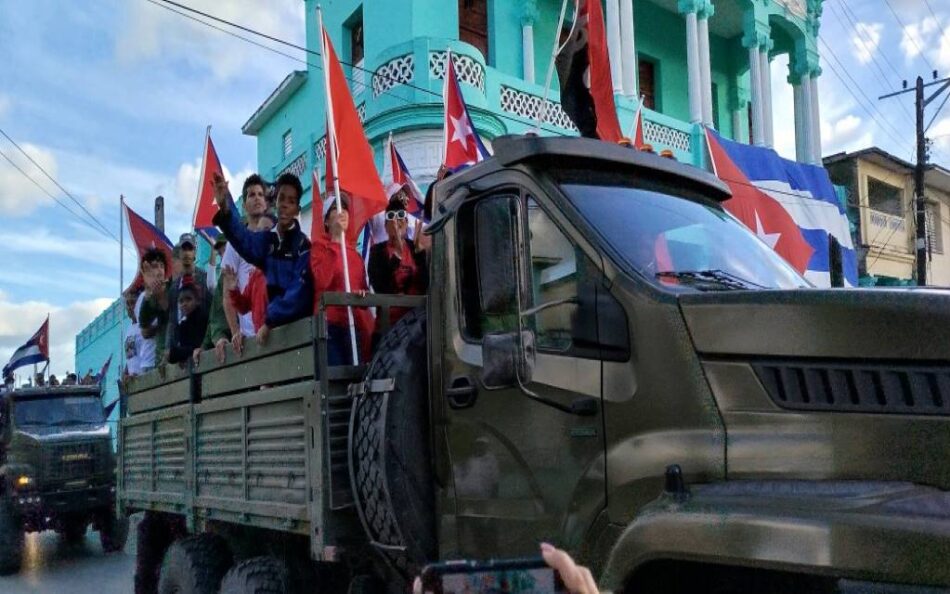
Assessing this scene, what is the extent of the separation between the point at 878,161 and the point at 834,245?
21045 millimetres

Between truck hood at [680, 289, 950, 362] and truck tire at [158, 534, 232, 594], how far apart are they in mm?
3487

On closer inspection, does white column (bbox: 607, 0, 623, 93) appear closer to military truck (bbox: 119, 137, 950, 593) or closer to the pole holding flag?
the pole holding flag

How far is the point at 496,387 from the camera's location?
10.7ft

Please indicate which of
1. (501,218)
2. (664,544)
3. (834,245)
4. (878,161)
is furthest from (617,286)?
(878,161)

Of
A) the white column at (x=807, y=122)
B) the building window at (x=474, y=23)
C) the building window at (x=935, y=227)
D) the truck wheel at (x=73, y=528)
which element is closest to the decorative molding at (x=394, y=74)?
the building window at (x=474, y=23)

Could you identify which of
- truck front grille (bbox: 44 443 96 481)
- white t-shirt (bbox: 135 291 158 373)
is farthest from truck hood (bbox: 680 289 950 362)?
truck front grille (bbox: 44 443 96 481)

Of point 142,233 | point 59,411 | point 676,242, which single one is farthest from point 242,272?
point 59,411

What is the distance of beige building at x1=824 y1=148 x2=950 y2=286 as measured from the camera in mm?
22141

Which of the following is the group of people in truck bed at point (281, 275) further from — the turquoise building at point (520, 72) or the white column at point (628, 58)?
the white column at point (628, 58)

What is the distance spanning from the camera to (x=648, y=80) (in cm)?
1700

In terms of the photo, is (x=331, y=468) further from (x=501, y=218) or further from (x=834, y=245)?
(x=834, y=245)

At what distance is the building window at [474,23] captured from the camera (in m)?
13.6

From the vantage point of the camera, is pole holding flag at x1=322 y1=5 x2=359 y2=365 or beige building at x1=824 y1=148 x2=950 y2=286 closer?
pole holding flag at x1=322 y1=5 x2=359 y2=365

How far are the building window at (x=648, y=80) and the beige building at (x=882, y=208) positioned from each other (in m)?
7.36
